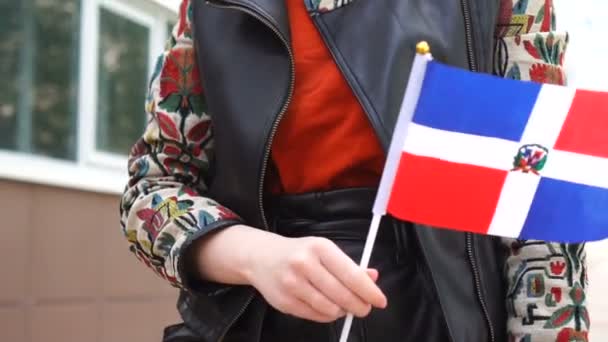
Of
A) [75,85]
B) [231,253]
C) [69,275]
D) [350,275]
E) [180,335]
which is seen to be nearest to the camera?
[350,275]

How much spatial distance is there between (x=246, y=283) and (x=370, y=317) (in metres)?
0.13

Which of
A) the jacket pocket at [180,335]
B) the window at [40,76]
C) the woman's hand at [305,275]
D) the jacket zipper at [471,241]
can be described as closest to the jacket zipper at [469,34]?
the jacket zipper at [471,241]

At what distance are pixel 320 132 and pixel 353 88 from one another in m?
0.06

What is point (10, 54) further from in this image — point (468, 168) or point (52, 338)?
point (468, 168)

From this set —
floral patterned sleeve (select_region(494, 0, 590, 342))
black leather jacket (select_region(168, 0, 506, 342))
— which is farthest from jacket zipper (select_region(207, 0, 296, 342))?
floral patterned sleeve (select_region(494, 0, 590, 342))

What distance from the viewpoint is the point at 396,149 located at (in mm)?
732

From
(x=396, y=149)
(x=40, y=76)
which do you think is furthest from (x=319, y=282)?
(x=40, y=76)

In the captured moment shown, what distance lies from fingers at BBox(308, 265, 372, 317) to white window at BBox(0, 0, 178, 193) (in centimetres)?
143

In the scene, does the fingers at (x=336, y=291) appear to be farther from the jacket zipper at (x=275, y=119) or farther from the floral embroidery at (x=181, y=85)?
the floral embroidery at (x=181, y=85)

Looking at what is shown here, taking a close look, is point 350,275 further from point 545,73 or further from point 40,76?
point 40,76

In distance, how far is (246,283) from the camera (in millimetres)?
808

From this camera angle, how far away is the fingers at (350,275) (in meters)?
0.67

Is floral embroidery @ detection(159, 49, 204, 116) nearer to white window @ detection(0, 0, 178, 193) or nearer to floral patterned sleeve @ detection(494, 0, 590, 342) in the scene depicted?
floral patterned sleeve @ detection(494, 0, 590, 342)

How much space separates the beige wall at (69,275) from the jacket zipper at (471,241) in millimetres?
1368
